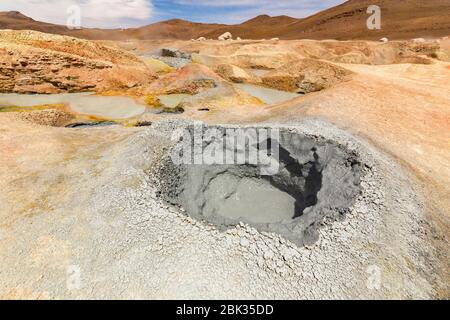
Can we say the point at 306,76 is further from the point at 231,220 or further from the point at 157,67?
the point at 231,220

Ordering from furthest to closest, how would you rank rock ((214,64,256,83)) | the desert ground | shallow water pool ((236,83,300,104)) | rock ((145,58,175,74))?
rock ((145,58,175,74)) < rock ((214,64,256,83)) < shallow water pool ((236,83,300,104)) < the desert ground

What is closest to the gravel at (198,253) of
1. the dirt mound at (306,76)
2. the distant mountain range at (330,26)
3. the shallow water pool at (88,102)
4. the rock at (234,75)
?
the shallow water pool at (88,102)

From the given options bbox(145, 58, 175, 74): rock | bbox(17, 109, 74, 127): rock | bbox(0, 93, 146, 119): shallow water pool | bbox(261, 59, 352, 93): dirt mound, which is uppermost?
bbox(145, 58, 175, 74): rock

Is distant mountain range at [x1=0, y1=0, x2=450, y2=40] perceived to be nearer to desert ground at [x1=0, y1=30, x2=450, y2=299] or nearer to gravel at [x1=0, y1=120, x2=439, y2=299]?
desert ground at [x1=0, y1=30, x2=450, y2=299]

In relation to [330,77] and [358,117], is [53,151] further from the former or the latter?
[330,77]

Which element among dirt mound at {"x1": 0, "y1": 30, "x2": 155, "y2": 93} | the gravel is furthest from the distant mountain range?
the gravel
